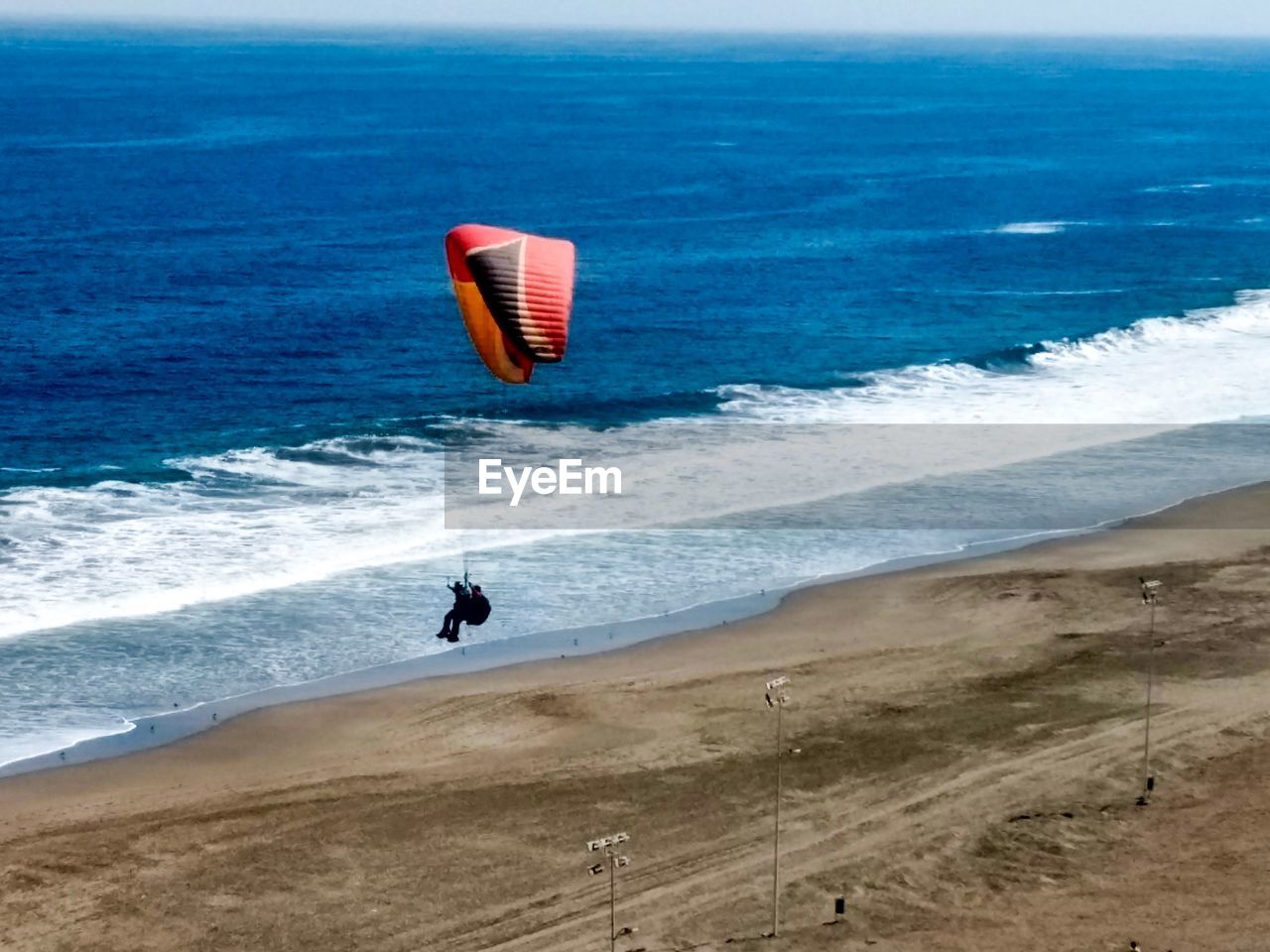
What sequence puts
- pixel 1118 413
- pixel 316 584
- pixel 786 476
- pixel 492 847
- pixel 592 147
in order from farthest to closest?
pixel 592 147, pixel 1118 413, pixel 786 476, pixel 316 584, pixel 492 847

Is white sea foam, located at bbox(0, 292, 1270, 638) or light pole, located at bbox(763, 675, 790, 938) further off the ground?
white sea foam, located at bbox(0, 292, 1270, 638)

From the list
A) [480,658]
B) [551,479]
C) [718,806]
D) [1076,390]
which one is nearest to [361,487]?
[551,479]

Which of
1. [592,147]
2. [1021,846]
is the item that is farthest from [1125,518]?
[592,147]

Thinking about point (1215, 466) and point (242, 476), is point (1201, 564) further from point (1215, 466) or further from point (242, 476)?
point (242, 476)

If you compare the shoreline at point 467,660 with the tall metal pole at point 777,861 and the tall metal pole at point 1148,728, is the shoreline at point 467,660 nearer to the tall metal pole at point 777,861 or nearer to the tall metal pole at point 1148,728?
the tall metal pole at point 1148,728

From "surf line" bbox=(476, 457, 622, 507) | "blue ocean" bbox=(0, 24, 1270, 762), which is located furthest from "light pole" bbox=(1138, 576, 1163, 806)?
"surf line" bbox=(476, 457, 622, 507)

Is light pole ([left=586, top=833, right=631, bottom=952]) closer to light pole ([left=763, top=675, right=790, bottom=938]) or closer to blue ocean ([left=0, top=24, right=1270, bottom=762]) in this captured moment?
light pole ([left=763, top=675, right=790, bottom=938])

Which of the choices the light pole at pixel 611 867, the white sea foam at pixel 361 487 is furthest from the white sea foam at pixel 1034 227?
the light pole at pixel 611 867
